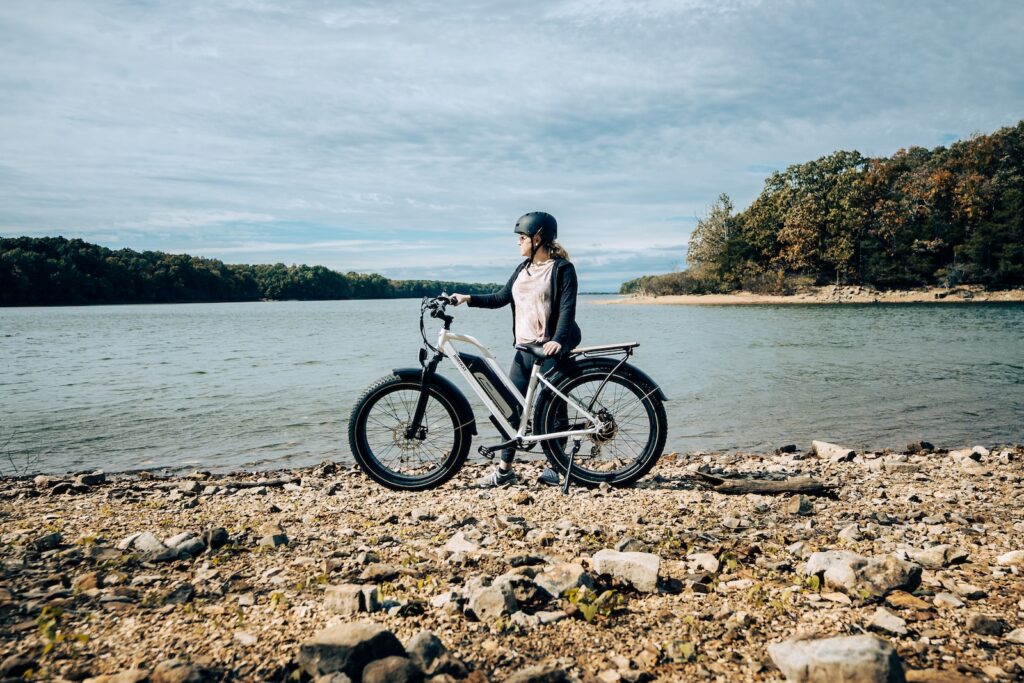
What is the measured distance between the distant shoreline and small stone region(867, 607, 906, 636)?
90.5 meters

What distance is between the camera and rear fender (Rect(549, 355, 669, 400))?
5.62 metres

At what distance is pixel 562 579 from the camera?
333cm

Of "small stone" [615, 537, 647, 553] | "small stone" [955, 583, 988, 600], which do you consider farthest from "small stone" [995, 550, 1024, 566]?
"small stone" [615, 537, 647, 553]

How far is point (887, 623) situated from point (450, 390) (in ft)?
12.5

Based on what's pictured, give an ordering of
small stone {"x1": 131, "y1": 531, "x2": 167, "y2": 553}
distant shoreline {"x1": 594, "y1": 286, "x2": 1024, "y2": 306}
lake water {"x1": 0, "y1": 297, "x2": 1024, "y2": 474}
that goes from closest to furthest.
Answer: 1. small stone {"x1": 131, "y1": 531, "x2": 167, "y2": 553}
2. lake water {"x1": 0, "y1": 297, "x2": 1024, "y2": 474}
3. distant shoreline {"x1": 594, "y1": 286, "x2": 1024, "y2": 306}

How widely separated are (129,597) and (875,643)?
3616 millimetres

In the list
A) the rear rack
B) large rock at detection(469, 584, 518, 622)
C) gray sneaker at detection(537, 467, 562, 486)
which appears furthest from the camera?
gray sneaker at detection(537, 467, 562, 486)

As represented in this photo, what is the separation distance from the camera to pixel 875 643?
2404 millimetres

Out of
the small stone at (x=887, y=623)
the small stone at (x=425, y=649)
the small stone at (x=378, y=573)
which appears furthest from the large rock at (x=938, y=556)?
the small stone at (x=378, y=573)

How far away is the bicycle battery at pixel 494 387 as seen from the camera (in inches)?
228

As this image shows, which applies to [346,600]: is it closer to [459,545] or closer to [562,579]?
[459,545]

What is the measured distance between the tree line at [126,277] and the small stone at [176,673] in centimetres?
9934

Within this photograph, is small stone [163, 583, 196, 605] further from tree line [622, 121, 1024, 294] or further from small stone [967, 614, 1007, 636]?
tree line [622, 121, 1024, 294]

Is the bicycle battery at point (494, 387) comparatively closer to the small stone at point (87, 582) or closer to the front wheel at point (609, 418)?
the front wheel at point (609, 418)
